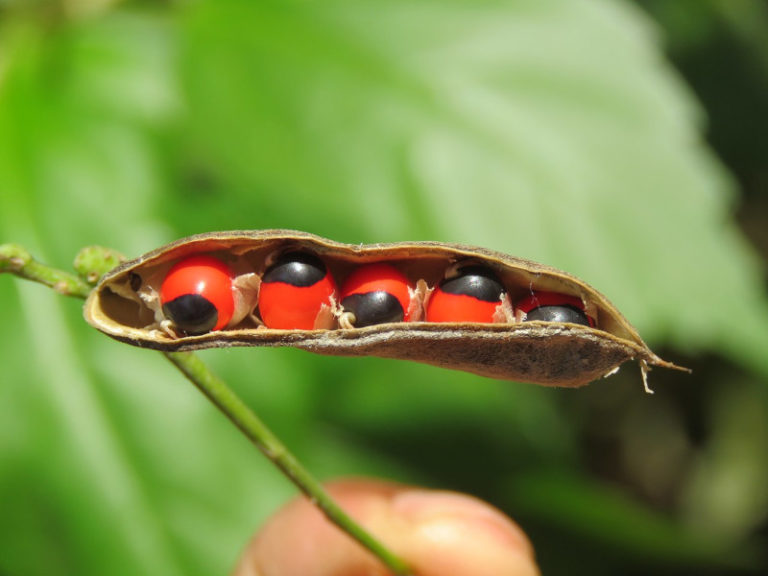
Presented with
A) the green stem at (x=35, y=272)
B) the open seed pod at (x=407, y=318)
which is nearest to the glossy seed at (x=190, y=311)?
the open seed pod at (x=407, y=318)

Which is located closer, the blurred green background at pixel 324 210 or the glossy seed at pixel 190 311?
the glossy seed at pixel 190 311

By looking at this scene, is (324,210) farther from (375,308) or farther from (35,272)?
(35,272)

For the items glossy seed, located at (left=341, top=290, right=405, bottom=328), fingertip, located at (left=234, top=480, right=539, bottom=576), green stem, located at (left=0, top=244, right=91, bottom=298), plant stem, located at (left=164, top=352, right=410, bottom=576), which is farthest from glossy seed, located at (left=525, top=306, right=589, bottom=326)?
green stem, located at (left=0, top=244, right=91, bottom=298)

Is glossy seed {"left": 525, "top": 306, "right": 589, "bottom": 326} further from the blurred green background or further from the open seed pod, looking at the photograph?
the blurred green background

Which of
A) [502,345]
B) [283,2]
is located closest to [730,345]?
[502,345]

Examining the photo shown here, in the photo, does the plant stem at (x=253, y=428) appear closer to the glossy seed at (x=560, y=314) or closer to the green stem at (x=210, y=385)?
the green stem at (x=210, y=385)
